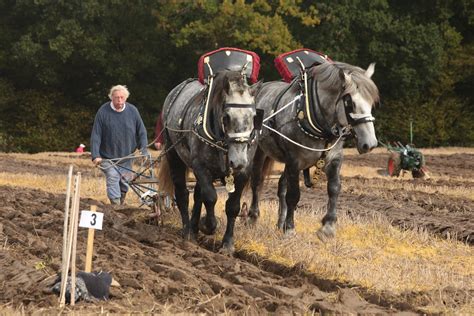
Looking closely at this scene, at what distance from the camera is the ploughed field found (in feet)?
23.7

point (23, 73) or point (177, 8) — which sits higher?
point (177, 8)

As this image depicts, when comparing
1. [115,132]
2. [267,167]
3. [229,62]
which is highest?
[229,62]

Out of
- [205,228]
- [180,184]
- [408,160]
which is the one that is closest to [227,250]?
[205,228]

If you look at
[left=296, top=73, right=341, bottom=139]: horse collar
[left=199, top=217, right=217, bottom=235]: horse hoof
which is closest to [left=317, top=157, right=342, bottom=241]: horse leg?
[left=296, top=73, right=341, bottom=139]: horse collar

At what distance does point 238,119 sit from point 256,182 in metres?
3.20

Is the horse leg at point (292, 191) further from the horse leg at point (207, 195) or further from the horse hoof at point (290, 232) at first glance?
the horse leg at point (207, 195)

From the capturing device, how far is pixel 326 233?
1095 cm

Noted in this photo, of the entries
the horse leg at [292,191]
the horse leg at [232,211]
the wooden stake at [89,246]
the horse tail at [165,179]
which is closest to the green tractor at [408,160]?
the horse tail at [165,179]

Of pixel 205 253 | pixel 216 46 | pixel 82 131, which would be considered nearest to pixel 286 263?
pixel 205 253

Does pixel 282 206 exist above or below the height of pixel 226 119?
below

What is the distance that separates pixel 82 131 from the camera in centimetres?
3909

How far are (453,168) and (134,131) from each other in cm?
1414

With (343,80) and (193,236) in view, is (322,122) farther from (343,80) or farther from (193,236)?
(193,236)

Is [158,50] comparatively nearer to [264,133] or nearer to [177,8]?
[177,8]
